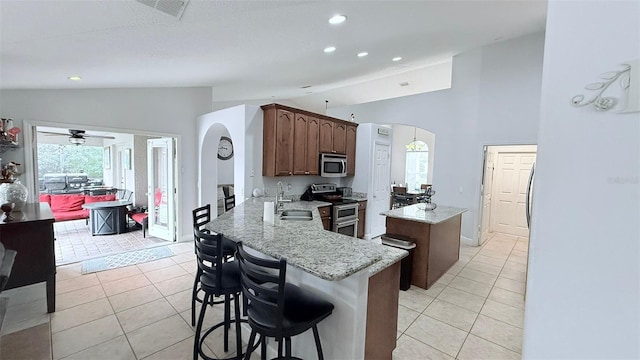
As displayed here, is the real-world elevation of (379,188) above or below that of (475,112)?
below

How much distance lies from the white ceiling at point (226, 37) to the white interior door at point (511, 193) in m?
2.78

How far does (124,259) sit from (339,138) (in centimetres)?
412

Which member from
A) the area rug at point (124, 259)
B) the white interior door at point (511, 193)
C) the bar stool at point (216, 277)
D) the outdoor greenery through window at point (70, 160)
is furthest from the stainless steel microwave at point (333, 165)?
the outdoor greenery through window at point (70, 160)

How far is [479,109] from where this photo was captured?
5.02 meters

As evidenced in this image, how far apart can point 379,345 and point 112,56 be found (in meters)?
3.26

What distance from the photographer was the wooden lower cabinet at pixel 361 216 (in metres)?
5.26

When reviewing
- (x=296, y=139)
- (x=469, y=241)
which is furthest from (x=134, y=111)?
(x=469, y=241)

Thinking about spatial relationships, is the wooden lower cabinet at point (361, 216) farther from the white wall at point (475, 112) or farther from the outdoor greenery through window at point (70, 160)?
the outdoor greenery through window at point (70, 160)

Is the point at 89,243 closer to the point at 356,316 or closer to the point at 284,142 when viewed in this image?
the point at 284,142

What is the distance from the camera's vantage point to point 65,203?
627 cm

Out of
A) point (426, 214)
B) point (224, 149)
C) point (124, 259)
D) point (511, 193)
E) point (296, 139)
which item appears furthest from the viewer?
point (224, 149)

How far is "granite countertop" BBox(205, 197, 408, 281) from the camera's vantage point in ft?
4.55

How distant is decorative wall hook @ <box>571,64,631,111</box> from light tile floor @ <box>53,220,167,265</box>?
5640 millimetres

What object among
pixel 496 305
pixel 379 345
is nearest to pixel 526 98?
pixel 496 305
